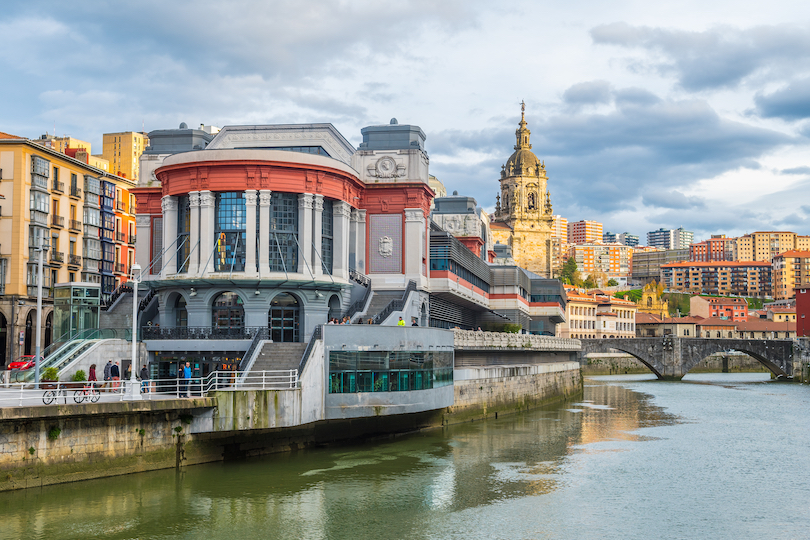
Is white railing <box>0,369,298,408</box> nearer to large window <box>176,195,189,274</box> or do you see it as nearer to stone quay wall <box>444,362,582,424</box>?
large window <box>176,195,189,274</box>

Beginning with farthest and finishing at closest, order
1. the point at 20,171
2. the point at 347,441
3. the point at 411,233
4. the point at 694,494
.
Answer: the point at 20,171, the point at 411,233, the point at 347,441, the point at 694,494

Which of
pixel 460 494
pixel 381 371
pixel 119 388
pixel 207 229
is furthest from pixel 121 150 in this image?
pixel 460 494

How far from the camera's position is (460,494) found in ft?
109

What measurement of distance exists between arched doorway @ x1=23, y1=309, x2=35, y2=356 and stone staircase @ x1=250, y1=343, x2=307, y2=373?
3983 centimetres

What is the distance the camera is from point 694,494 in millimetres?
34469

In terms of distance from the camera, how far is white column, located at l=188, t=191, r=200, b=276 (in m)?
49.6

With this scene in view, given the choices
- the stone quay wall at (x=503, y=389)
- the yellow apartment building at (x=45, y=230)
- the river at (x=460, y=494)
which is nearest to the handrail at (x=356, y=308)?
the stone quay wall at (x=503, y=389)

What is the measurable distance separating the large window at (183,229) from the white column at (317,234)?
7.47 m

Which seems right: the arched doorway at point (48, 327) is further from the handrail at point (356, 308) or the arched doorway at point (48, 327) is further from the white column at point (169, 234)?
the handrail at point (356, 308)

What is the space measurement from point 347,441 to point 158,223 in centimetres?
2486

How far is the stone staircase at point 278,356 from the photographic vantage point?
39.9 metres

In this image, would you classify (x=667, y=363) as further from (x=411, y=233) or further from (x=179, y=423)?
(x=179, y=423)

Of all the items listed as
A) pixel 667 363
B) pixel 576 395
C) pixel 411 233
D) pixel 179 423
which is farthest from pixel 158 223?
pixel 667 363

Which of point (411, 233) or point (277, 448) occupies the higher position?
point (411, 233)
